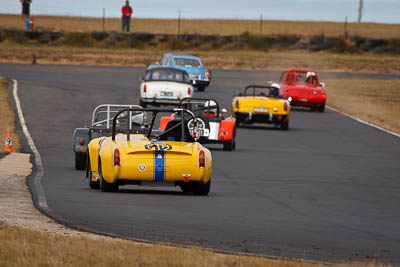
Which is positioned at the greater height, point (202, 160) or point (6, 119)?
point (202, 160)

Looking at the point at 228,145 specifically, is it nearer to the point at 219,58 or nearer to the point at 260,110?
the point at 260,110

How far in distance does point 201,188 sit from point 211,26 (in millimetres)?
72900

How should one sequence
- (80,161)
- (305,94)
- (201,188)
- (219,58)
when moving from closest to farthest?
(201,188) < (80,161) < (305,94) < (219,58)

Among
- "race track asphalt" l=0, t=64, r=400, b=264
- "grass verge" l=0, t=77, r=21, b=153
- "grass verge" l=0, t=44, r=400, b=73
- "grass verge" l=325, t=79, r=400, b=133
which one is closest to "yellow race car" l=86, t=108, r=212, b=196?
"race track asphalt" l=0, t=64, r=400, b=264

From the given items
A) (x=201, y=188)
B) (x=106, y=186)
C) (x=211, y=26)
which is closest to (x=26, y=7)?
(x=211, y=26)

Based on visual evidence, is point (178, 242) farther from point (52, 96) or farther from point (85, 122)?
point (52, 96)

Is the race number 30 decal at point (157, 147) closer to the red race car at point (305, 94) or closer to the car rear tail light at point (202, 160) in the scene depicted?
the car rear tail light at point (202, 160)

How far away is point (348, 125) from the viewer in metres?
31.4

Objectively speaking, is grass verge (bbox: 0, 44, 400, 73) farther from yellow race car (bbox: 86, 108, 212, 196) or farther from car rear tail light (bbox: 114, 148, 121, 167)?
car rear tail light (bbox: 114, 148, 121, 167)

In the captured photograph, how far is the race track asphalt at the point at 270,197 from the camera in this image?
9922 mm

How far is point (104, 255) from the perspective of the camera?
8367 millimetres

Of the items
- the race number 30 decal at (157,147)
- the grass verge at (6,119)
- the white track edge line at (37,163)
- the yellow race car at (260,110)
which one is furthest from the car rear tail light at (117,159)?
the yellow race car at (260,110)

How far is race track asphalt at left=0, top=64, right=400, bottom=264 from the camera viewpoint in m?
9.92

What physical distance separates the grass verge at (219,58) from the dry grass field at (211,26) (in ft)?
26.0
